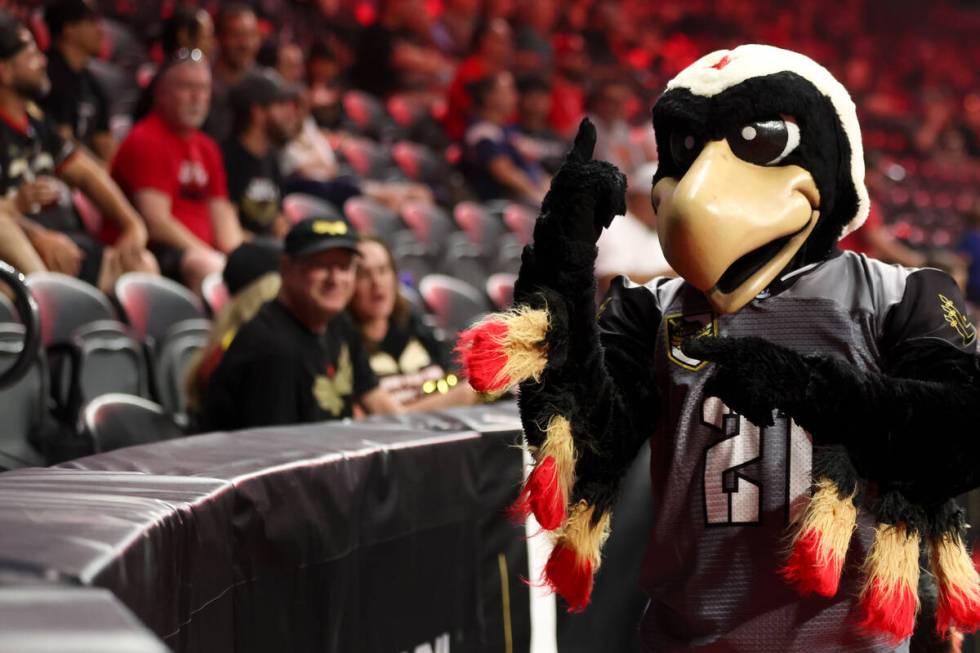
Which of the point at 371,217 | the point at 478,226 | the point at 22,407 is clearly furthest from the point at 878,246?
the point at 22,407

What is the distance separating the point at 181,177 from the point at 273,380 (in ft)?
7.06

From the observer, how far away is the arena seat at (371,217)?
6293 millimetres

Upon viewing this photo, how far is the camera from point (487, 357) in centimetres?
158

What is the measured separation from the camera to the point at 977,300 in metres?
8.23

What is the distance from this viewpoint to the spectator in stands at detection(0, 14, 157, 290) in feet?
13.2

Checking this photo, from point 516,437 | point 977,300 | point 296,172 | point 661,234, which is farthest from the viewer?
point 977,300

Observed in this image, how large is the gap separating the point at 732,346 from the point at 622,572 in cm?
128

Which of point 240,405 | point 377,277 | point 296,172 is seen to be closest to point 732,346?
point 240,405

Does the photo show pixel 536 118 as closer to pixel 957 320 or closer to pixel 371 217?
pixel 371 217

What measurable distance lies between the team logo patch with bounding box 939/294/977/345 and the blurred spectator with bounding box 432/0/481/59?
777cm

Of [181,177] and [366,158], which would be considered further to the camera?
[366,158]

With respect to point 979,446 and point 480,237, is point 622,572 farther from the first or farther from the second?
point 480,237

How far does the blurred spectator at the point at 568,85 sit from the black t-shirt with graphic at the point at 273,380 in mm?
5333

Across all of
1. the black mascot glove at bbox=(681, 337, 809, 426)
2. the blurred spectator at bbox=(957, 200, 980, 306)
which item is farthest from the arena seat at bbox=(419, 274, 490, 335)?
the blurred spectator at bbox=(957, 200, 980, 306)
